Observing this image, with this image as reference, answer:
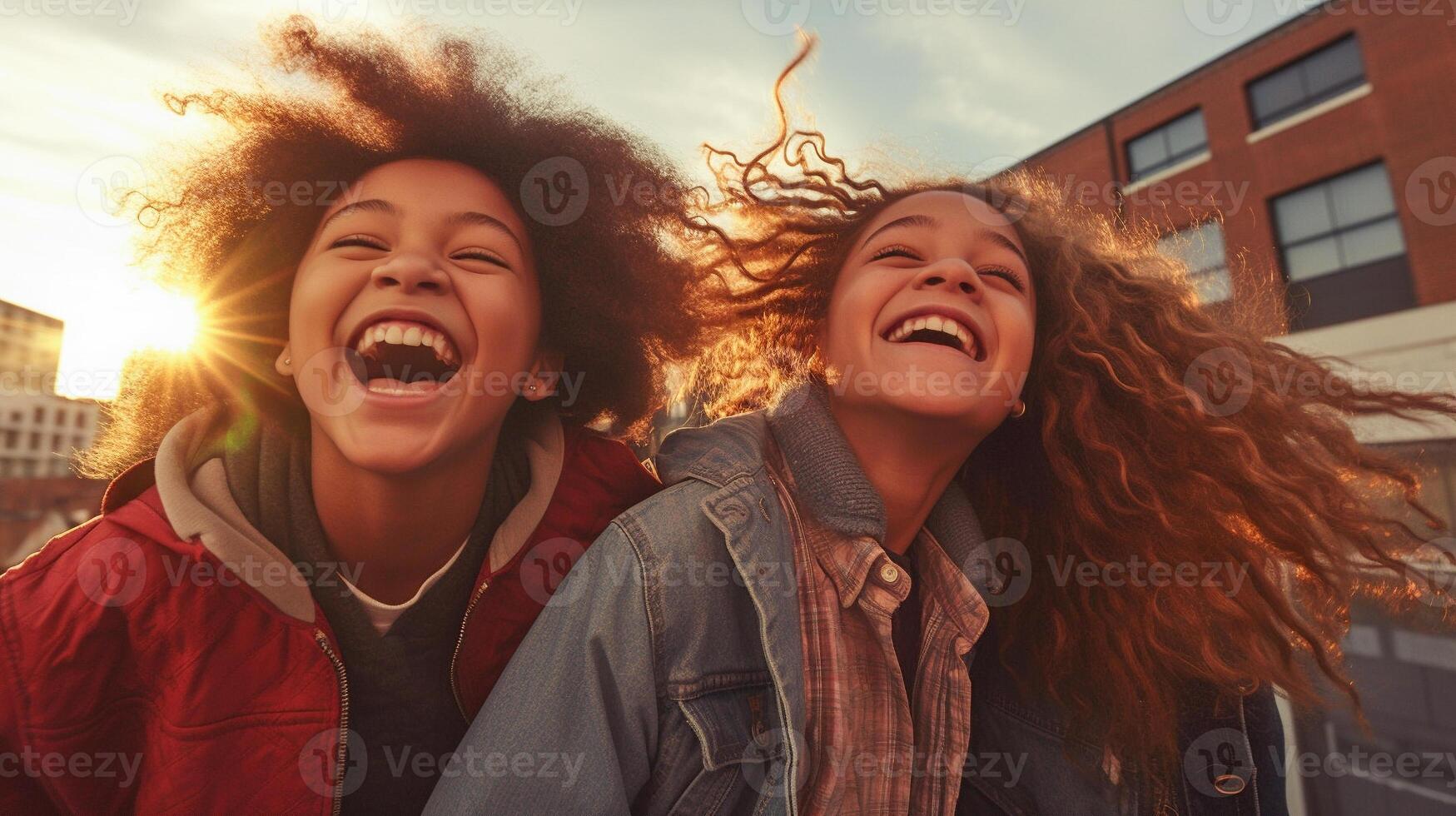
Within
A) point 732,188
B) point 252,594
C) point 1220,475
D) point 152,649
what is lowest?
point 152,649

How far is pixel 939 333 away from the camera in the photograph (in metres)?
1.99

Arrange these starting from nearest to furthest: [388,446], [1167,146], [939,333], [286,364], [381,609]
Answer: [388,446] → [381,609] → [286,364] → [939,333] → [1167,146]

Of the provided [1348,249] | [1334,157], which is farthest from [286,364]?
[1334,157]

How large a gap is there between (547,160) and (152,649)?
147cm

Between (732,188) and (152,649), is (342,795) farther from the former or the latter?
(732,188)

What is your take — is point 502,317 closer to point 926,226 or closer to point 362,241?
point 362,241

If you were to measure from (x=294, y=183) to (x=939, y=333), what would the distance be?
5.97ft

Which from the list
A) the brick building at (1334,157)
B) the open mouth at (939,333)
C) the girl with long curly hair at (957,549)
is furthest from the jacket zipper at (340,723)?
the brick building at (1334,157)

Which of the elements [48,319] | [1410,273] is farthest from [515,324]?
[48,319]

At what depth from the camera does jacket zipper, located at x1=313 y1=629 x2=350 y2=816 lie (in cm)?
145

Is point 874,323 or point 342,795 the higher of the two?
point 874,323

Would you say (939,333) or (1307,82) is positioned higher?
(1307,82)

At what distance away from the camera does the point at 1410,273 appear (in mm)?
10406

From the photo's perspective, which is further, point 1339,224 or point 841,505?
point 1339,224
